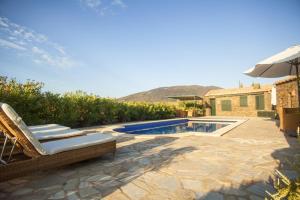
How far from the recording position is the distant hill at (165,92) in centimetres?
7349

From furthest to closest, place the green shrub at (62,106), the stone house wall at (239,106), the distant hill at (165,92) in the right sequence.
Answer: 1. the distant hill at (165,92)
2. the stone house wall at (239,106)
3. the green shrub at (62,106)

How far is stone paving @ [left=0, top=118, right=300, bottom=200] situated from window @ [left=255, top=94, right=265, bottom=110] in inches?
721

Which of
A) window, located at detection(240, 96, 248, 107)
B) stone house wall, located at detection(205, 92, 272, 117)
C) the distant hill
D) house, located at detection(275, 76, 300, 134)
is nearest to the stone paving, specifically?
house, located at detection(275, 76, 300, 134)

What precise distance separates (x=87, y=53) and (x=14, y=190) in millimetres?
20626

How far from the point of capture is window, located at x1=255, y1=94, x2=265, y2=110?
67.5ft

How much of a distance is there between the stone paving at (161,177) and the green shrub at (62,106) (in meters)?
6.33

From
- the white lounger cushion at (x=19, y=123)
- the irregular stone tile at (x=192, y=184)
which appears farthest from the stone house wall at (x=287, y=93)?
the white lounger cushion at (x=19, y=123)

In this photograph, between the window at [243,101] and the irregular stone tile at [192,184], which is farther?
the window at [243,101]

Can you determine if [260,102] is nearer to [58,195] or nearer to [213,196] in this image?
[213,196]

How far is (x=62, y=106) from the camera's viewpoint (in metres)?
10.5

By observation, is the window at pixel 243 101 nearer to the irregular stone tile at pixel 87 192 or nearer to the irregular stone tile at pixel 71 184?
the irregular stone tile at pixel 71 184

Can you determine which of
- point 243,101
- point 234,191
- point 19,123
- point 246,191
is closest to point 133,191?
point 234,191

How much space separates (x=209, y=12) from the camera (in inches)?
675

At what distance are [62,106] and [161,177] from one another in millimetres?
9023
